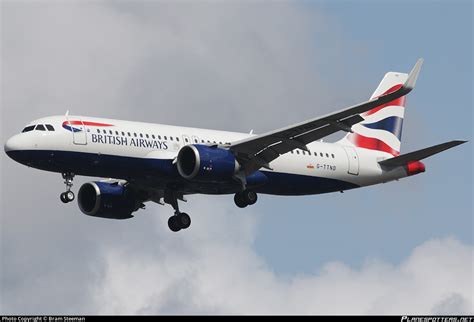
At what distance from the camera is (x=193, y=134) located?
203ft

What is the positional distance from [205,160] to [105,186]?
29.0ft

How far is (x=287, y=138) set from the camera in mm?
60438

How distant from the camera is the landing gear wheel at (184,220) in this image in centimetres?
6519

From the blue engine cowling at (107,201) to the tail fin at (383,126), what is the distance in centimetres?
1191

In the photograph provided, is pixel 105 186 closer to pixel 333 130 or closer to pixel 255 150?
pixel 255 150

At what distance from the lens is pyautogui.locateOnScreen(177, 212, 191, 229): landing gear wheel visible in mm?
65188

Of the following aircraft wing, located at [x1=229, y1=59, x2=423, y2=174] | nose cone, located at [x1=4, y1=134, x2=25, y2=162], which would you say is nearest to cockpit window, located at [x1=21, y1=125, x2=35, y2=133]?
nose cone, located at [x1=4, y1=134, x2=25, y2=162]

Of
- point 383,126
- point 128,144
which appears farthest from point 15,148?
point 383,126

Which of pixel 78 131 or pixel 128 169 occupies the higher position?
pixel 78 131

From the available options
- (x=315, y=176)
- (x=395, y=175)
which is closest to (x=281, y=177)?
(x=315, y=176)

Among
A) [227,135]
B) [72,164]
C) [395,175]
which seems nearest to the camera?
[72,164]

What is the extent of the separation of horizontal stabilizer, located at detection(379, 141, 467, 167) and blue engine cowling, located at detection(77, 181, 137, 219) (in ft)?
44.1

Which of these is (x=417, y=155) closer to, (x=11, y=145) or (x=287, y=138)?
(x=287, y=138)

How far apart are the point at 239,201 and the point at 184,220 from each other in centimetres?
419
